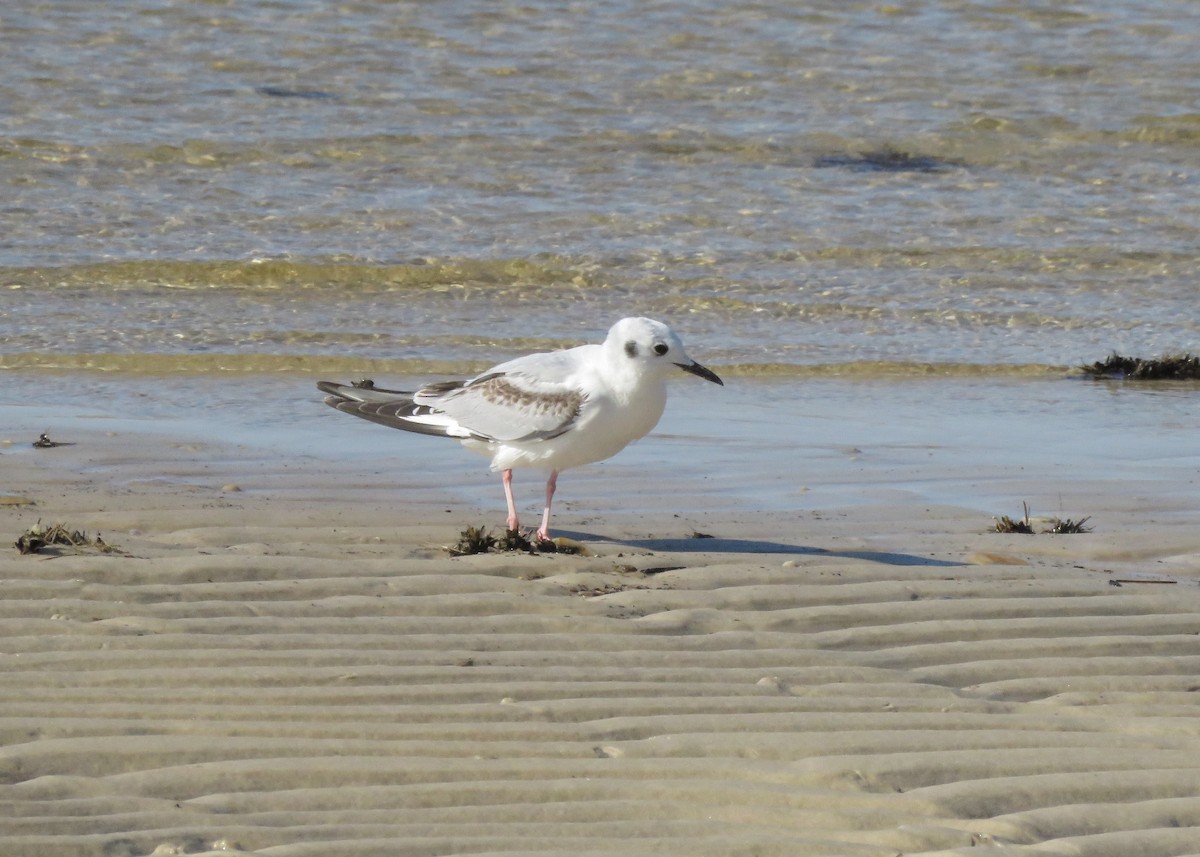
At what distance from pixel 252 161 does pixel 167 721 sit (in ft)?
39.7

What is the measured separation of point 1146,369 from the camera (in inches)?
394

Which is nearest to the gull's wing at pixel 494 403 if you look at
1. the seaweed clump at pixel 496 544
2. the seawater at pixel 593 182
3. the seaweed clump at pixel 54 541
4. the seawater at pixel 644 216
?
the seaweed clump at pixel 496 544

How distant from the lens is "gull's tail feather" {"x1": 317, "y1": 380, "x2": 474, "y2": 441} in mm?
6621

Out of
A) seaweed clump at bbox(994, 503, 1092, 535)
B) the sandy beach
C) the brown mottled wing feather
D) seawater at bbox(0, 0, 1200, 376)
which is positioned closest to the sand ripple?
the sandy beach

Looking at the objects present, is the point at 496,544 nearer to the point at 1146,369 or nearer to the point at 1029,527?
the point at 1029,527

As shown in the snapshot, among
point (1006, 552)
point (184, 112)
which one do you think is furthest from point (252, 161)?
point (1006, 552)

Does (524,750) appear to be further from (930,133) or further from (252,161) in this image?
(930,133)

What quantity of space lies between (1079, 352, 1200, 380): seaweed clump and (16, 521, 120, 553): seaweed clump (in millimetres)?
6612

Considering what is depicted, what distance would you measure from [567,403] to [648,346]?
38cm

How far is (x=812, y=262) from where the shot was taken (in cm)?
1329

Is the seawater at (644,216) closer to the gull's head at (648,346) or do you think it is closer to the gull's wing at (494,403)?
the gull's wing at (494,403)

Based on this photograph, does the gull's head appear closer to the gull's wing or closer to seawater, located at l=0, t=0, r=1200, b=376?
the gull's wing

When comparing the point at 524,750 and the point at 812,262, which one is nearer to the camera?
the point at 524,750

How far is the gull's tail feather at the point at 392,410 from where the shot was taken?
662cm
